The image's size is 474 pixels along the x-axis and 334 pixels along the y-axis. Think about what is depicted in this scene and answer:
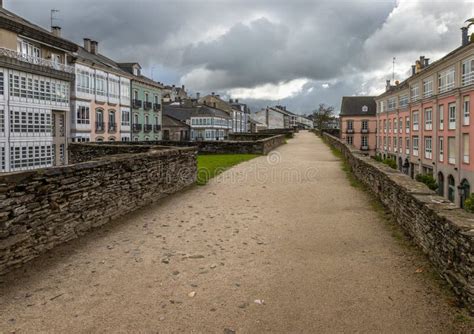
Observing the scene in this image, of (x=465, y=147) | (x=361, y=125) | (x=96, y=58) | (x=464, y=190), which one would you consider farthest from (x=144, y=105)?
(x=361, y=125)

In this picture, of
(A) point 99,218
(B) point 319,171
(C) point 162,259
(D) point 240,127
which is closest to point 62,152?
(B) point 319,171

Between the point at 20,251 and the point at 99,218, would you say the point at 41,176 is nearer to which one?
the point at 20,251

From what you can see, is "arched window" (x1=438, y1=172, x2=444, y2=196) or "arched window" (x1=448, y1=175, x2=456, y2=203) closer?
"arched window" (x1=448, y1=175, x2=456, y2=203)

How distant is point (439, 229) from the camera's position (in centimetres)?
513

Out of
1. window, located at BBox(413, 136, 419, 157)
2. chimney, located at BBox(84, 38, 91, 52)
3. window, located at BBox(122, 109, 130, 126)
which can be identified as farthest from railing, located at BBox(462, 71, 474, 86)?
chimney, located at BBox(84, 38, 91, 52)

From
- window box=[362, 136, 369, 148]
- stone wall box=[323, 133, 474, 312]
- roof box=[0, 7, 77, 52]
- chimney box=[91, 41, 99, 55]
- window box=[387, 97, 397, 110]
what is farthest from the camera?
window box=[362, 136, 369, 148]

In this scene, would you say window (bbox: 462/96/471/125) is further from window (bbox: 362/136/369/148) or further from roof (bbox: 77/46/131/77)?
window (bbox: 362/136/369/148)


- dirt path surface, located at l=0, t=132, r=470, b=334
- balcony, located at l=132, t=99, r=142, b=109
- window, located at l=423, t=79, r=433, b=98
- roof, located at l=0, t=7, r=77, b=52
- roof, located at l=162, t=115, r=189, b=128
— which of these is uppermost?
roof, located at l=0, t=7, r=77, b=52

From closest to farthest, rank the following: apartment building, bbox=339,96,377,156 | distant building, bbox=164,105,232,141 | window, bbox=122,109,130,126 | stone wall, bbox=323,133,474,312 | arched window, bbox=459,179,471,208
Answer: stone wall, bbox=323,133,474,312, arched window, bbox=459,179,471,208, window, bbox=122,109,130,126, distant building, bbox=164,105,232,141, apartment building, bbox=339,96,377,156

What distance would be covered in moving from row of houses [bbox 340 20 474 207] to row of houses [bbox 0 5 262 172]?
29.2 m

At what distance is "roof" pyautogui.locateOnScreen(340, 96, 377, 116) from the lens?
76938 mm

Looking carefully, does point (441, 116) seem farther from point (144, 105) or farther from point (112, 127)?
point (144, 105)

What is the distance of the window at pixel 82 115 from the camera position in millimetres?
39350

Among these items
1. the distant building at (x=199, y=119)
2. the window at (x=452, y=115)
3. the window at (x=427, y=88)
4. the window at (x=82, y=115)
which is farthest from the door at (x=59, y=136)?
the distant building at (x=199, y=119)
